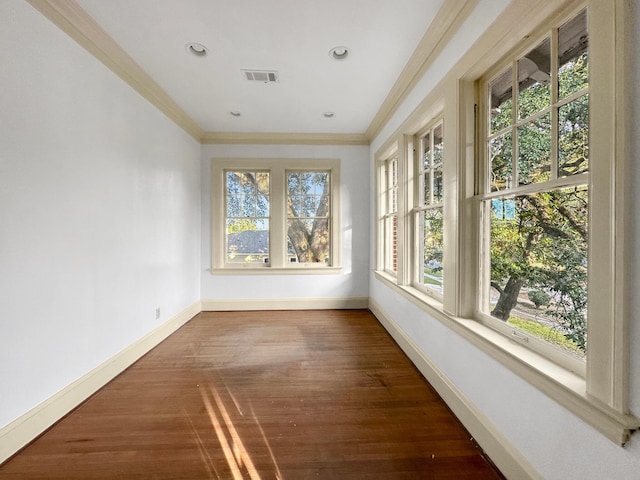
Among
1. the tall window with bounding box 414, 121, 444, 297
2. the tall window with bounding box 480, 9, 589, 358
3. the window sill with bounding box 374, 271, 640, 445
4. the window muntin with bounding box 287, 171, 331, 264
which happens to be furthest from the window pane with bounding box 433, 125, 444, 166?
the window muntin with bounding box 287, 171, 331, 264

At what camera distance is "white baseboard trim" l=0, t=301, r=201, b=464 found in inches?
61.8

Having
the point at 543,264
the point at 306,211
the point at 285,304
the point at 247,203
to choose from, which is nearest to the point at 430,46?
the point at 543,264

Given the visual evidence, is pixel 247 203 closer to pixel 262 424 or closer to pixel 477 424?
pixel 262 424

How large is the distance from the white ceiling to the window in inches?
43.6

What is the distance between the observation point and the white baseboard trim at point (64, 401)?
1.57 meters

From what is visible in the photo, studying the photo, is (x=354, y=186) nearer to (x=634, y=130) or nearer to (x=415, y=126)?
(x=415, y=126)

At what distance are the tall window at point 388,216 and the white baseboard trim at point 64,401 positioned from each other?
300cm

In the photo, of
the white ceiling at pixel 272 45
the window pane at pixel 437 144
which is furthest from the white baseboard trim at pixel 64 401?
the window pane at pixel 437 144

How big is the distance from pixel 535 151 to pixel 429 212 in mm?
1197

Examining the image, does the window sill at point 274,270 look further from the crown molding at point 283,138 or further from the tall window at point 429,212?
the crown molding at point 283,138

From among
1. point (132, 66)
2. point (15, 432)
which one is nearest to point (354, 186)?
point (132, 66)

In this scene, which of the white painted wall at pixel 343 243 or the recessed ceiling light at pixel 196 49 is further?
the white painted wall at pixel 343 243

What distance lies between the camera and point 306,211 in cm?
448

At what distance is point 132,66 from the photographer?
2.50 meters
